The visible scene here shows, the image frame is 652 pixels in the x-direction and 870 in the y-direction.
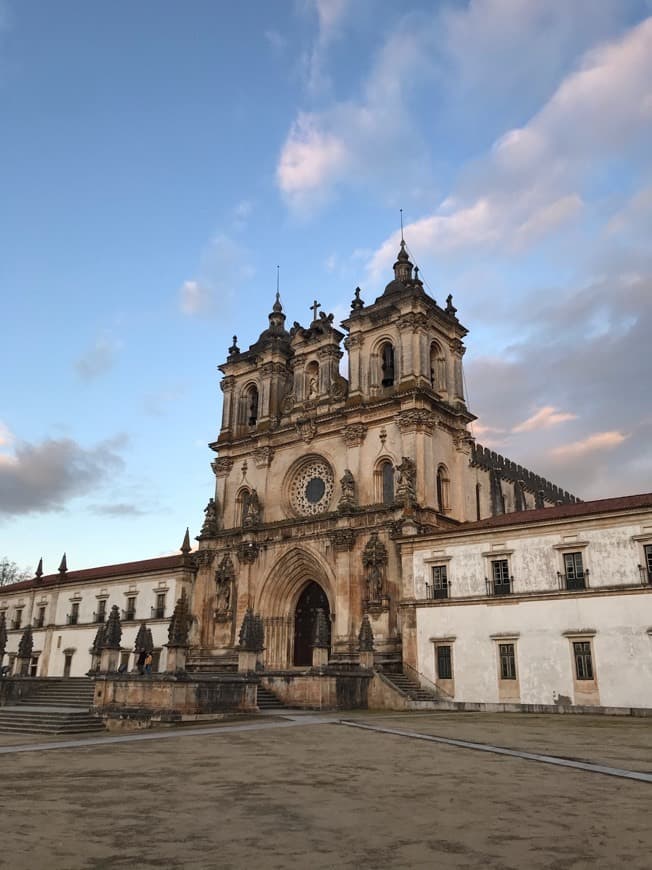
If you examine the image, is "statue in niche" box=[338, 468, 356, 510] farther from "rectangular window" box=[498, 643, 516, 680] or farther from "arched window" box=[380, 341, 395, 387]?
"rectangular window" box=[498, 643, 516, 680]

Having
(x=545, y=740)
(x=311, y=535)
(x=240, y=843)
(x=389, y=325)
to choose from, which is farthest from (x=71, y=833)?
(x=389, y=325)

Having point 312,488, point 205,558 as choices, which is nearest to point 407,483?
point 312,488

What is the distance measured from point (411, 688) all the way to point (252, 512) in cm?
1702

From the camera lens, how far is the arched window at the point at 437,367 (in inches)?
1745

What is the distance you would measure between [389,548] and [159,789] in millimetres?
28225

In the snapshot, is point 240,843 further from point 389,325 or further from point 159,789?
point 389,325

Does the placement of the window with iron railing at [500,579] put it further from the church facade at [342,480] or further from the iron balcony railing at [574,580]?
the church facade at [342,480]

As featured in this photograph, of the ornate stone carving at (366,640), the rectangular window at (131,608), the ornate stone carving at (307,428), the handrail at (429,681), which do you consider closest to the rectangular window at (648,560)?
the handrail at (429,681)

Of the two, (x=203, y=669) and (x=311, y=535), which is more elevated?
(x=311, y=535)

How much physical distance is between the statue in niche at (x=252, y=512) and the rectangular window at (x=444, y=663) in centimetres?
1596

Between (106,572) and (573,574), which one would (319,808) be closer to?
(573,574)

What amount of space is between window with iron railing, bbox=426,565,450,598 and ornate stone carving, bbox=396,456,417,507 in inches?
171

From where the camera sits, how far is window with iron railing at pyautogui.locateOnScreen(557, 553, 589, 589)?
29203 millimetres

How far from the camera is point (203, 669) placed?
138 feet
